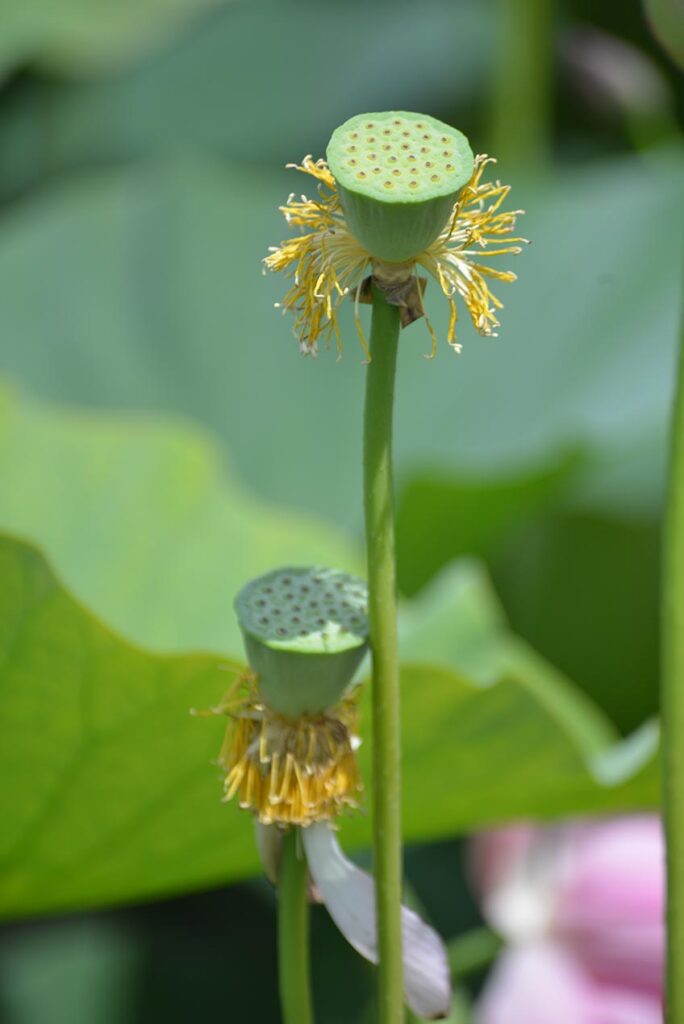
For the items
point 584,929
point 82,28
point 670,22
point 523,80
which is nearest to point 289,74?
point 82,28

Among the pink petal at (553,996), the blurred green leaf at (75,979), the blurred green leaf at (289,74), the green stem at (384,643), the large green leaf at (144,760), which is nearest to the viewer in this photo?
the green stem at (384,643)

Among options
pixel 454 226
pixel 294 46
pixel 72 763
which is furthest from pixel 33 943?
pixel 294 46

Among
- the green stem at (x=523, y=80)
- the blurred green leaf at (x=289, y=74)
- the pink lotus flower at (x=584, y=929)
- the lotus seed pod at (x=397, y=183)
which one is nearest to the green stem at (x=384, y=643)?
the lotus seed pod at (x=397, y=183)

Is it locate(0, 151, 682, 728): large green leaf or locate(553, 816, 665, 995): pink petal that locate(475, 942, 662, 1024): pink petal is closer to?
locate(553, 816, 665, 995): pink petal

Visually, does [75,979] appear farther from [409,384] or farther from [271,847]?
[271,847]

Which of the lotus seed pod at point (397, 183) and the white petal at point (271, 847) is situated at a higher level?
the lotus seed pod at point (397, 183)

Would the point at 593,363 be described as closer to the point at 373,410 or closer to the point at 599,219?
the point at 599,219

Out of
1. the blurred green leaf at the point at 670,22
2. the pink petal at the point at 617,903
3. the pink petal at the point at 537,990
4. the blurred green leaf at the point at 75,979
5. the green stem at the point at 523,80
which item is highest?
the green stem at the point at 523,80

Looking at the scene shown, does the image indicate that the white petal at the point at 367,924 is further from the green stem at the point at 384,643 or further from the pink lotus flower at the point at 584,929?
the pink lotus flower at the point at 584,929
